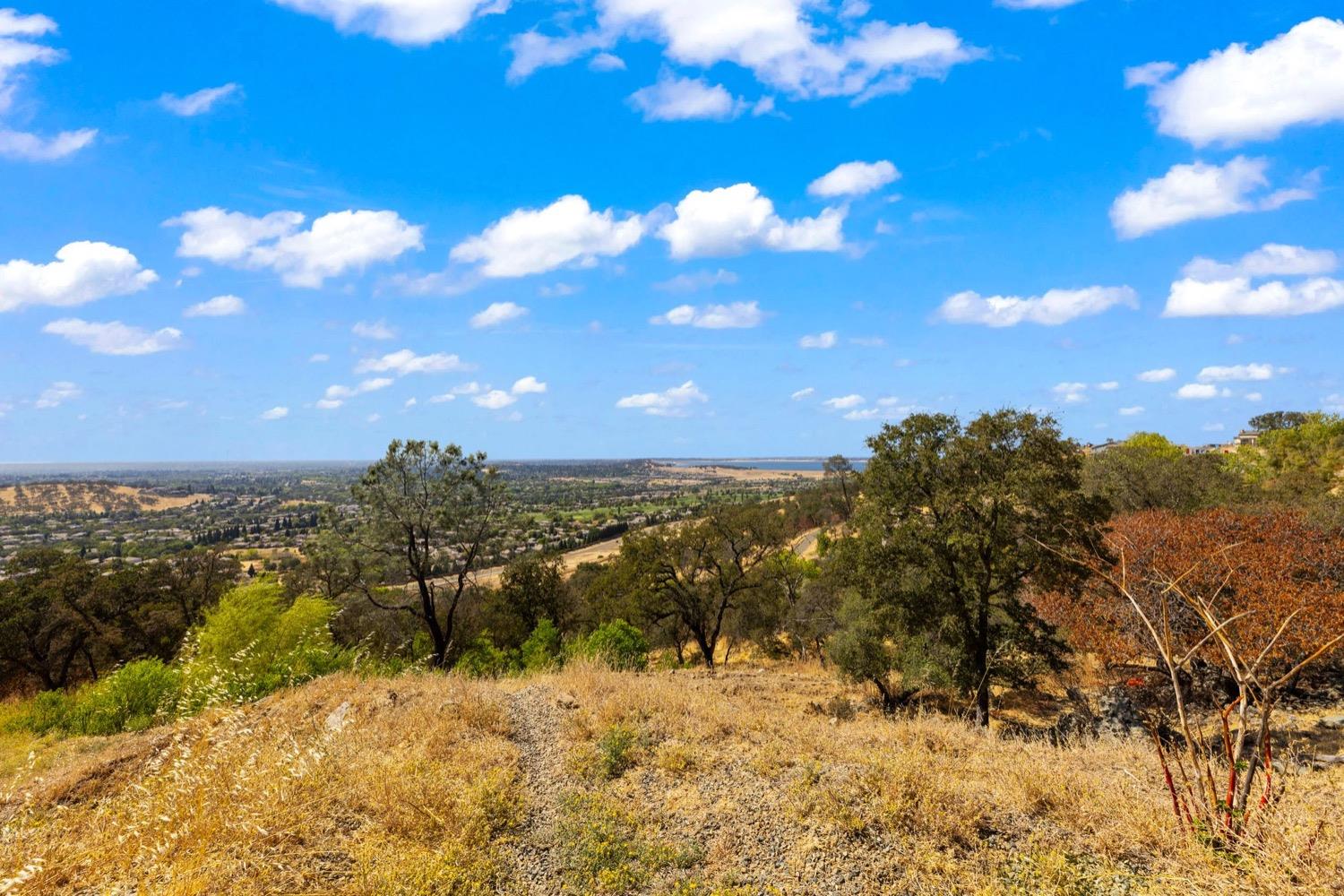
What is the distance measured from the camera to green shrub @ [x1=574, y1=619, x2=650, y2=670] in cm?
1619

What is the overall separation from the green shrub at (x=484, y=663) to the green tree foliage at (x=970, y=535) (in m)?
10.5

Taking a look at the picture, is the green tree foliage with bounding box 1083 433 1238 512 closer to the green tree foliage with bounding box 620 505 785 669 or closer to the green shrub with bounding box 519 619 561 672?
the green tree foliage with bounding box 620 505 785 669

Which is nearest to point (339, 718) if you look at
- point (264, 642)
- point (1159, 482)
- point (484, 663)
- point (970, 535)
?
point (264, 642)

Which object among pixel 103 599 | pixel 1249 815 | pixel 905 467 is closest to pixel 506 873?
pixel 1249 815

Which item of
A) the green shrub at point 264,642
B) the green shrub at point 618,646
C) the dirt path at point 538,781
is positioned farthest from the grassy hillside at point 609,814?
the green shrub at point 618,646

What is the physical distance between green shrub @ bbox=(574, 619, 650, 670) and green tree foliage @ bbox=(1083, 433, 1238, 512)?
22820 millimetres

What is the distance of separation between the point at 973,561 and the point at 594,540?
253 ft

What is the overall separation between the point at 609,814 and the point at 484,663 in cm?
1339

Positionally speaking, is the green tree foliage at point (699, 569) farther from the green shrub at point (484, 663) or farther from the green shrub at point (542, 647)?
the green shrub at point (484, 663)

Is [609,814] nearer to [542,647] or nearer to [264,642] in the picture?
[264,642]

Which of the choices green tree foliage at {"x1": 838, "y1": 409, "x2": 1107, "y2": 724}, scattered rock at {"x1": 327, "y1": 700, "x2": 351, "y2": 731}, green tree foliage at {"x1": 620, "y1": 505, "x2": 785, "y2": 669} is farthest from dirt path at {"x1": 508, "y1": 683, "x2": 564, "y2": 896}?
green tree foliage at {"x1": 620, "y1": 505, "x2": 785, "y2": 669}

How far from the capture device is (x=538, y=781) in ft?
22.4

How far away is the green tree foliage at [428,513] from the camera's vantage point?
65.0ft

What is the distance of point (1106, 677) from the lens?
1600cm
